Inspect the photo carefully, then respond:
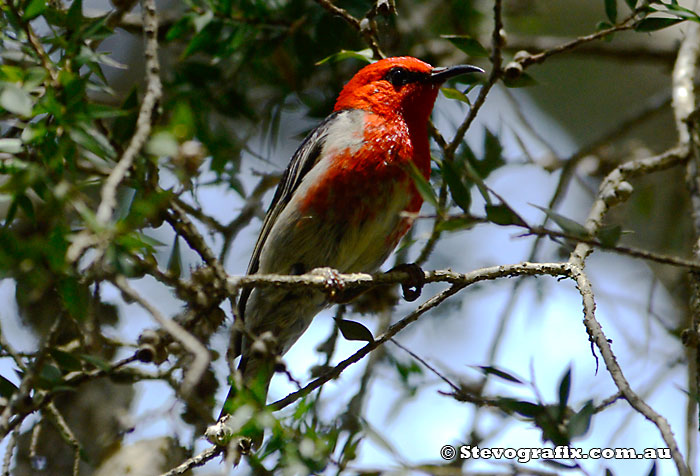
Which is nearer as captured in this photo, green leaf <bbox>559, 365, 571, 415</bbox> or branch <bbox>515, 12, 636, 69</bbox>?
green leaf <bbox>559, 365, 571, 415</bbox>

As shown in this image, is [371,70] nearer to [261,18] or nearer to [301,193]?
[261,18]

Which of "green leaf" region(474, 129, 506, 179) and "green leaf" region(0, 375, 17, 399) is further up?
"green leaf" region(474, 129, 506, 179)

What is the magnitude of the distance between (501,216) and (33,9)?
191 cm

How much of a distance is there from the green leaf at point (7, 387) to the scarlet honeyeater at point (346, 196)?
1.01 m

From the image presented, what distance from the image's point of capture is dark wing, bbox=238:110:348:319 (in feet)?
13.2

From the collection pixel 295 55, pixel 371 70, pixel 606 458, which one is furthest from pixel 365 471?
pixel 295 55

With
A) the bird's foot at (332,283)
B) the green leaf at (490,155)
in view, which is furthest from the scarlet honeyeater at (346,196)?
the green leaf at (490,155)

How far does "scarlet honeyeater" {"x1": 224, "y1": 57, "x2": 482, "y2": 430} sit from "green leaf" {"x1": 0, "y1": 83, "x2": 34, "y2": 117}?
1430 millimetres

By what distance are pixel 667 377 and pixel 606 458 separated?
1868 millimetres

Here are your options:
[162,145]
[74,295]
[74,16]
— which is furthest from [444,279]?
[74,16]

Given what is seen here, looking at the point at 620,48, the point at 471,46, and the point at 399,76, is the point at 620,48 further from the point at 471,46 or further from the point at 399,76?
the point at 471,46

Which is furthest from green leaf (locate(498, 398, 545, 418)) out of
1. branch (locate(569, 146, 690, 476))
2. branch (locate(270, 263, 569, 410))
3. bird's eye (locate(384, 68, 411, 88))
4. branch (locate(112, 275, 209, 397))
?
bird's eye (locate(384, 68, 411, 88))

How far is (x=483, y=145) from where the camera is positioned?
154 inches

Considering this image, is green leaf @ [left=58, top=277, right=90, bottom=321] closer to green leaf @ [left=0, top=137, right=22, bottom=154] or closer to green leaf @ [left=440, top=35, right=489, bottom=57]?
green leaf @ [left=0, top=137, right=22, bottom=154]
